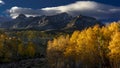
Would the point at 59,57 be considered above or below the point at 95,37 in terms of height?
below

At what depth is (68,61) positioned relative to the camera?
126875mm

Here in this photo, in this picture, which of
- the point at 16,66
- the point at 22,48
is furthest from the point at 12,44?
the point at 16,66

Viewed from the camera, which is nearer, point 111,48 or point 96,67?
point 111,48

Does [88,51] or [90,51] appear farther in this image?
[88,51]

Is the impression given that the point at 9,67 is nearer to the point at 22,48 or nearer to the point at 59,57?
the point at 59,57

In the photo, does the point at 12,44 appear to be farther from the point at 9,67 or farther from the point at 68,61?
the point at 68,61

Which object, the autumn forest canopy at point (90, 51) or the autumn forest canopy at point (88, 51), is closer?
the autumn forest canopy at point (90, 51)

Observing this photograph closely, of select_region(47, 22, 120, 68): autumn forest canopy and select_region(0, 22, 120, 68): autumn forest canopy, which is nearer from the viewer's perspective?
select_region(0, 22, 120, 68): autumn forest canopy

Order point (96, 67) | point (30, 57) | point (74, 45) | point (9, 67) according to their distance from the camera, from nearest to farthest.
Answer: point (96, 67) < point (74, 45) < point (9, 67) < point (30, 57)

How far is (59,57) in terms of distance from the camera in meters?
125

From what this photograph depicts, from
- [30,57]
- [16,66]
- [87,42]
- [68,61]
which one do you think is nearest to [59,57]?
[68,61]

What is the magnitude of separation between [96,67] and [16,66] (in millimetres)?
43615

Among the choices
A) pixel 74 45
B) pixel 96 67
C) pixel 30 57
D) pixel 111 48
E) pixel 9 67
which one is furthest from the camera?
pixel 30 57

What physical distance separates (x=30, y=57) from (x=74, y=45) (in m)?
65.7
